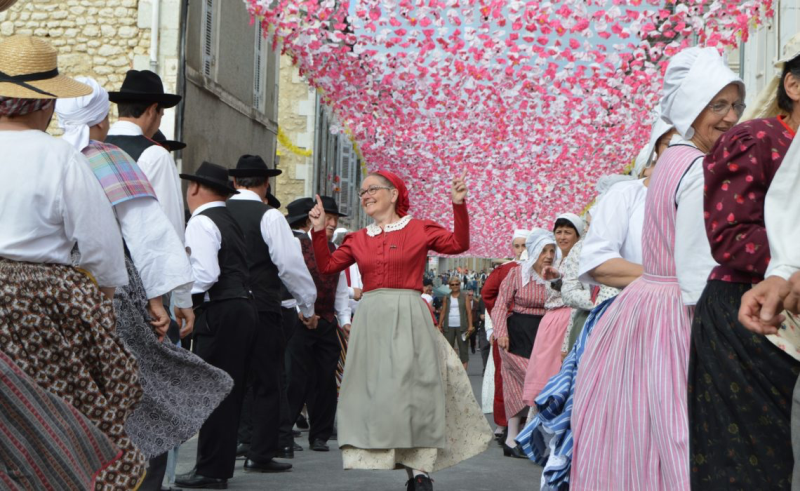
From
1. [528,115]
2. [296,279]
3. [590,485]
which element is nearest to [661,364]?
[590,485]

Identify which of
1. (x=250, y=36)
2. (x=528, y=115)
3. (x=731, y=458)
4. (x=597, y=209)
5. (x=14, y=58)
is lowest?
(x=731, y=458)

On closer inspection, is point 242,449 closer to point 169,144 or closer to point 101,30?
point 169,144

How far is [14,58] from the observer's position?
4125mm

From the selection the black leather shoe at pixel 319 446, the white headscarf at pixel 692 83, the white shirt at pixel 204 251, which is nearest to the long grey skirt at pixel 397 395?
the white shirt at pixel 204 251

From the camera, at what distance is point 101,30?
16516mm

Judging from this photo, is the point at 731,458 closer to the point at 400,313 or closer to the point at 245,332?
the point at 400,313

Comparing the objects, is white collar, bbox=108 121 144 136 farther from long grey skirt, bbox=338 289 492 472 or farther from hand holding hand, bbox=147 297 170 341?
long grey skirt, bbox=338 289 492 472

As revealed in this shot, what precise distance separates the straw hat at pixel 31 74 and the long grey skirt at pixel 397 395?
282 cm

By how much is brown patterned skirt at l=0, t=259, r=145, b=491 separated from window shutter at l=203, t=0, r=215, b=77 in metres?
14.5

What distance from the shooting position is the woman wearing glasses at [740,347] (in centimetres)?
306

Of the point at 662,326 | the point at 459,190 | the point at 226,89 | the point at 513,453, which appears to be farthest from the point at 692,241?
the point at 226,89

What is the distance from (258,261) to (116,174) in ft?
10.4

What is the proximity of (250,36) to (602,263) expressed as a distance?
699 inches

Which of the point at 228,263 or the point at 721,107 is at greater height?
the point at 721,107
